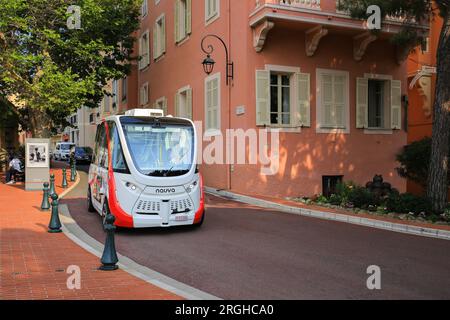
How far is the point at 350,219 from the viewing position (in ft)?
35.4

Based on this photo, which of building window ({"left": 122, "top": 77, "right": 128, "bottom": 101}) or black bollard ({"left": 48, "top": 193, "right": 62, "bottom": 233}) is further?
building window ({"left": 122, "top": 77, "right": 128, "bottom": 101})

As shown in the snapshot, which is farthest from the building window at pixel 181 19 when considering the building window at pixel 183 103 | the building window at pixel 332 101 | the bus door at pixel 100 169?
the bus door at pixel 100 169

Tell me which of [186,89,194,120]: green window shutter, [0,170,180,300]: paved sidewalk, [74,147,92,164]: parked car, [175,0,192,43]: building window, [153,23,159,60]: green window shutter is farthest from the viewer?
[74,147,92,164]: parked car

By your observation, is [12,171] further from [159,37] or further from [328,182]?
[328,182]

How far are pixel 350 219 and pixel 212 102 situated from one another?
328 inches

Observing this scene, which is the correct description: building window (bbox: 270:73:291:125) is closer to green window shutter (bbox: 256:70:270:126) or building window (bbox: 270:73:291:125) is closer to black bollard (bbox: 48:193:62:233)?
green window shutter (bbox: 256:70:270:126)

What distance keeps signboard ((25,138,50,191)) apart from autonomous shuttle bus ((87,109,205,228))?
778cm

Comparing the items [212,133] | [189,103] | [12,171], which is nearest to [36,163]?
[12,171]

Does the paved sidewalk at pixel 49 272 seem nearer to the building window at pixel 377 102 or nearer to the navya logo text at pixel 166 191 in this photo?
the navya logo text at pixel 166 191

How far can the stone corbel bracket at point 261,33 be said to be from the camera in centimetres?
1422

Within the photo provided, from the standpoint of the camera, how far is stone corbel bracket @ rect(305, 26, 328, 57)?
1495 centimetres

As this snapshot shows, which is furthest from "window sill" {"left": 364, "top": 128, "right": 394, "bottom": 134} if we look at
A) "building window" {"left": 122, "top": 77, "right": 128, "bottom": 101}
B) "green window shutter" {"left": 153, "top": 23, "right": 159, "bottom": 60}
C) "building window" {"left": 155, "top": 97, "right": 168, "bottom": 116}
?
"building window" {"left": 122, "top": 77, "right": 128, "bottom": 101}

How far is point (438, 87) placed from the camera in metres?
11.3
